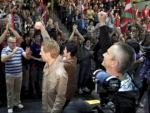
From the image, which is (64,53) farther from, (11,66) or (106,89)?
(106,89)

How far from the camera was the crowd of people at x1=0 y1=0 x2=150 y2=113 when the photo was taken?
2809 mm

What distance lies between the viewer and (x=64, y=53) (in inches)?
232

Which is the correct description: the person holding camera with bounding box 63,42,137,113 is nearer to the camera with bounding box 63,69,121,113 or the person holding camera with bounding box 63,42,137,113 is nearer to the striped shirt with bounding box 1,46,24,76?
the camera with bounding box 63,69,121,113

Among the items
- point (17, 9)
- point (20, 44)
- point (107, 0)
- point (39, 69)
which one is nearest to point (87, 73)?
point (39, 69)

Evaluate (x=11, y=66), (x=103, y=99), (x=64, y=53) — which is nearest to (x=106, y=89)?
(x=103, y=99)

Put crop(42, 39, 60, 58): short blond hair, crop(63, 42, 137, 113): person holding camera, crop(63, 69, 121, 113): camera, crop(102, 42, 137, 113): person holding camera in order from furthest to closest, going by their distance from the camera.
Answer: crop(42, 39, 60, 58): short blond hair
crop(102, 42, 137, 113): person holding camera
crop(63, 42, 137, 113): person holding camera
crop(63, 69, 121, 113): camera

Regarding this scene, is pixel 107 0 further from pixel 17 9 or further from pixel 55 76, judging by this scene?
pixel 55 76

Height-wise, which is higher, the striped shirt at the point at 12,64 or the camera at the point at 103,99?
the camera at the point at 103,99

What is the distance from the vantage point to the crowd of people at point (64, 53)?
2.81 metres

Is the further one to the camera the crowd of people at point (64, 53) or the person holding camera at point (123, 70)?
the crowd of people at point (64, 53)

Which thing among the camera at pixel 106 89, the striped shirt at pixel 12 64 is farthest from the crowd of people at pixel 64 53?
the camera at pixel 106 89

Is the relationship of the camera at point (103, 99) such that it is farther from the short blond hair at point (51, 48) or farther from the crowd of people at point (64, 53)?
the short blond hair at point (51, 48)

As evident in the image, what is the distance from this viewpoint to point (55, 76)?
4.30m

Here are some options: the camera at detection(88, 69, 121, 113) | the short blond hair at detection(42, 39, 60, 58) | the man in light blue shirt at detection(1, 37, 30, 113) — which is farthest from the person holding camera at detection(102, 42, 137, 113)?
the man in light blue shirt at detection(1, 37, 30, 113)
